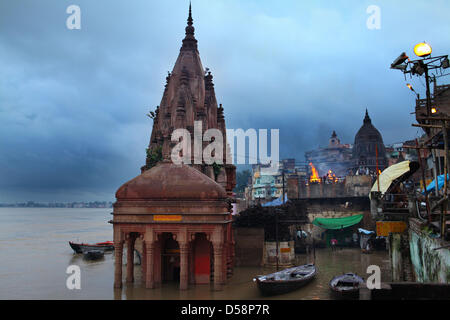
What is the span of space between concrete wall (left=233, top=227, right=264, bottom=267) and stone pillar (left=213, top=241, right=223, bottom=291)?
25.0 ft

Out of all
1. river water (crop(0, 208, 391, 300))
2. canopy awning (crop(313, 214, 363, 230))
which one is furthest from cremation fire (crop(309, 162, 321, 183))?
river water (crop(0, 208, 391, 300))

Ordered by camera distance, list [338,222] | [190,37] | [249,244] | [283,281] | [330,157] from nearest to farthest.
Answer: [283,281] → [249,244] → [190,37] → [338,222] → [330,157]

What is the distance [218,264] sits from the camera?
20250 millimetres

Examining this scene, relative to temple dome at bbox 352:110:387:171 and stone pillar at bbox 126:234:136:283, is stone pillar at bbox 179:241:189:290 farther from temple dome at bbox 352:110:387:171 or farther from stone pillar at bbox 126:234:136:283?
temple dome at bbox 352:110:387:171

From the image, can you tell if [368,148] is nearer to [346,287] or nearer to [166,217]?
[346,287]

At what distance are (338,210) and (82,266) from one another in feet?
87.6

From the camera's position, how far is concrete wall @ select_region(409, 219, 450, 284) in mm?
11570

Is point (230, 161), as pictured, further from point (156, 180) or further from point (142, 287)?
point (142, 287)

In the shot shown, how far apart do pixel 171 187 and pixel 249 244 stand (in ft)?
32.0

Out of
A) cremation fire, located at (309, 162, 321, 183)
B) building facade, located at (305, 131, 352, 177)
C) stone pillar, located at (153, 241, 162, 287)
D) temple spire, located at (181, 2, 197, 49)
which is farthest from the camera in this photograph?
building facade, located at (305, 131, 352, 177)

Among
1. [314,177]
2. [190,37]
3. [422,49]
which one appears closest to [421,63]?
[422,49]

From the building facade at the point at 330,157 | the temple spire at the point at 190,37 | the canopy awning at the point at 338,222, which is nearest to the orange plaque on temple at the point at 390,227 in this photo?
the canopy awning at the point at 338,222

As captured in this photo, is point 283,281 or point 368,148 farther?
point 368,148
